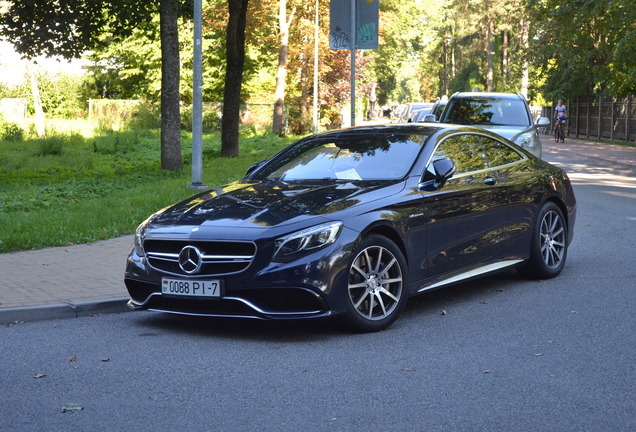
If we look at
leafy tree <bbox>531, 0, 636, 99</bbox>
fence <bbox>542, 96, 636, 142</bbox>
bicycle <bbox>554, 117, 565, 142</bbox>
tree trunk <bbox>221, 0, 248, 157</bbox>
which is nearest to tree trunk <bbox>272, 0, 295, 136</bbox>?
leafy tree <bbox>531, 0, 636, 99</bbox>

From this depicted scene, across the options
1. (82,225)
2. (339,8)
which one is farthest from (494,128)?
(82,225)

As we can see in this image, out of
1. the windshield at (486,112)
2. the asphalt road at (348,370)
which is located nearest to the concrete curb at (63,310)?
the asphalt road at (348,370)

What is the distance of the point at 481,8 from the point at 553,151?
4340 centimetres

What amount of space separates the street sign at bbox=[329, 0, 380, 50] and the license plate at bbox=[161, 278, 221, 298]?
10192 millimetres

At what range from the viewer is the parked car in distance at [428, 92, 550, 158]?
17.2 m

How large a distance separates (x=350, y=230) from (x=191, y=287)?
3.70ft

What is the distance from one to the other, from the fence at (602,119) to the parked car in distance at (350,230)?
31.5 metres

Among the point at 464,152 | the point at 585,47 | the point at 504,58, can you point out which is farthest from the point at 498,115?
the point at 504,58

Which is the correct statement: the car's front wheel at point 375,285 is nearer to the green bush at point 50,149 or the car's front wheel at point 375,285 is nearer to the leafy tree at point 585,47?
the leafy tree at point 585,47

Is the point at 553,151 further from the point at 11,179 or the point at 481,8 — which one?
the point at 481,8

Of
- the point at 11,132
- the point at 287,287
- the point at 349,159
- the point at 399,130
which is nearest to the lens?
the point at 287,287

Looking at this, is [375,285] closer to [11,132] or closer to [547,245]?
[547,245]

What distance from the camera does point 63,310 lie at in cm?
740

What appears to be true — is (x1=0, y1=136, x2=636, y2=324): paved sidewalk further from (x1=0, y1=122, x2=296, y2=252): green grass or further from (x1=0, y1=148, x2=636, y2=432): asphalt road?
(x1=0, y1=122, x2=296, y2=252): green grass
